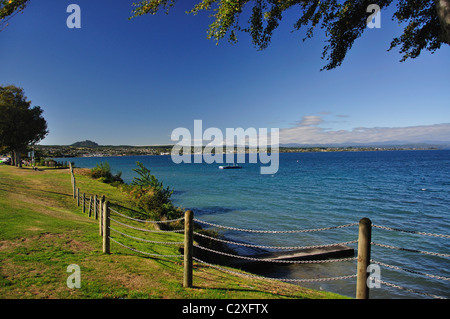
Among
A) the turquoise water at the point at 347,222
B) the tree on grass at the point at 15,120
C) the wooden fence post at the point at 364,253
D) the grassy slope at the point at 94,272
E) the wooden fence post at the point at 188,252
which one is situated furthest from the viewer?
the tree on grass at the point at 15,120

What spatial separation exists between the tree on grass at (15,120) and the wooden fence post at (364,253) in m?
50.3

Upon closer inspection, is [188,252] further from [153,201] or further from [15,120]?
[15,120]

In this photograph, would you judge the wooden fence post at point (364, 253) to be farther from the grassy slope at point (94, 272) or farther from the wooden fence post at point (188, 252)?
the wooden fence post at point (188, 252)

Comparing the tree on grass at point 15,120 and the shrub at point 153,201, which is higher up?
the tree on grass at point 15,120

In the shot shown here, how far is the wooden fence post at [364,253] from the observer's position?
15.2ft

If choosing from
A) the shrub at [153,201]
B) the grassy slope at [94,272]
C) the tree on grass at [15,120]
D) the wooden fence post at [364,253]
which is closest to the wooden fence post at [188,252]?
the grassy slope at [94,272]

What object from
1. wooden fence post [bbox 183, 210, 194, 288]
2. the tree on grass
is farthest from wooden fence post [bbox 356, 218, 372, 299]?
A: the tree on grass

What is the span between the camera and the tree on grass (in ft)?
131

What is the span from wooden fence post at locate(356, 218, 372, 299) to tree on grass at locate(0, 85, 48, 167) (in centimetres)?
5027

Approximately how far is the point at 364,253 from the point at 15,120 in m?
51.9

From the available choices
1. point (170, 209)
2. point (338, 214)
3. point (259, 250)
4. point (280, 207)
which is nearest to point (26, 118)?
point (170, 209)

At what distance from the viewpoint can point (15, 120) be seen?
41.3 meters

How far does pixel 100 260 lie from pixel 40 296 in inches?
93.2
